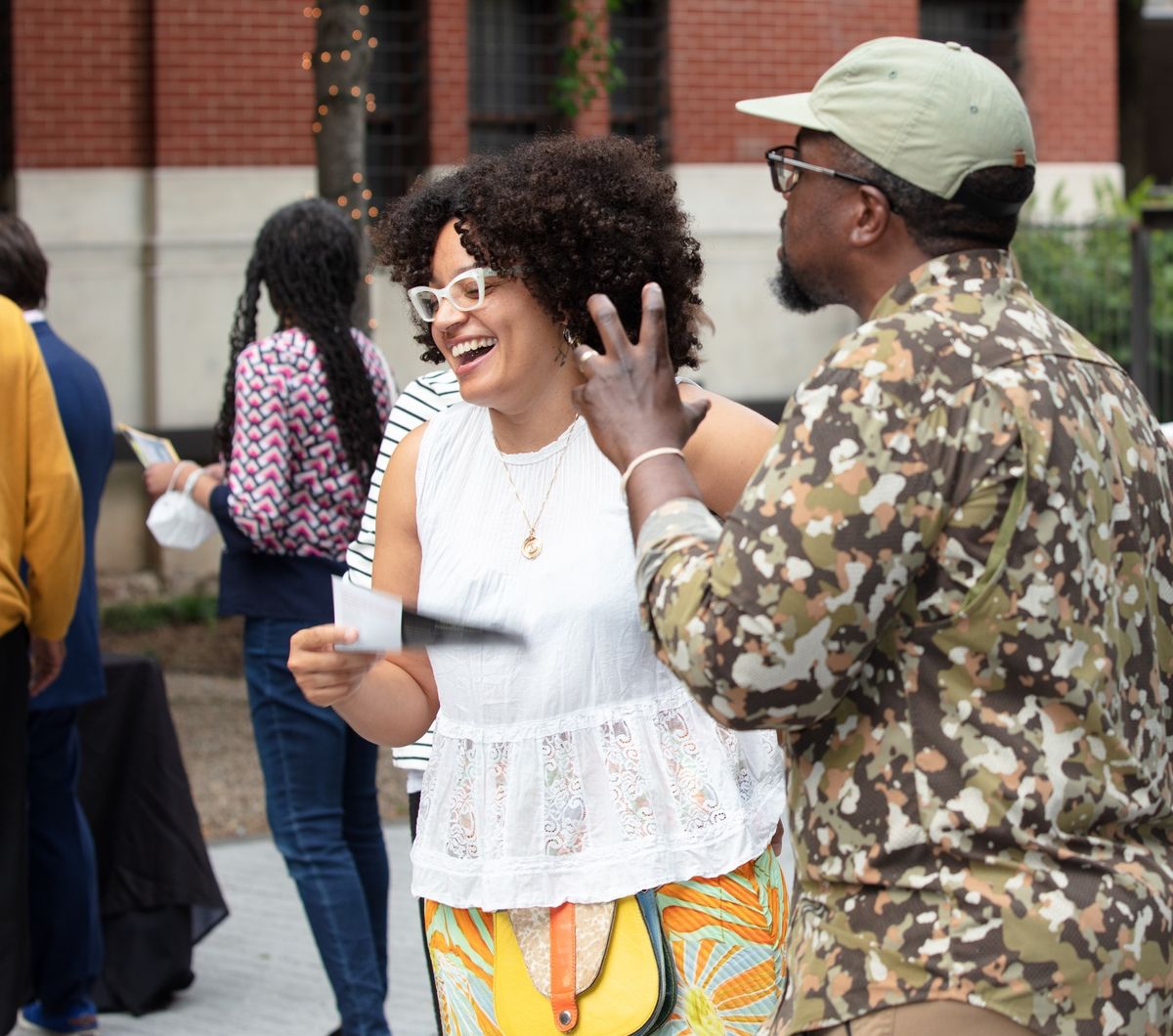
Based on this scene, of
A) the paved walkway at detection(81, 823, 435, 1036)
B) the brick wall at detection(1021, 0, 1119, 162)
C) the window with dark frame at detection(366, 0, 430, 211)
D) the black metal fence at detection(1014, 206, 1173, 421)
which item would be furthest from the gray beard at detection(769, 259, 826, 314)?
the brick wall at detection(1021, 0, 1119, 162)

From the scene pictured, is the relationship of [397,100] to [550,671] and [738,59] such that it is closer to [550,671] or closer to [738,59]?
[738,59]

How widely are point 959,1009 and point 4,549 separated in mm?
3203

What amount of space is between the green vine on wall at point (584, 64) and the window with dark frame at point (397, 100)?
3.10 ft

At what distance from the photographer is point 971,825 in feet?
6.40

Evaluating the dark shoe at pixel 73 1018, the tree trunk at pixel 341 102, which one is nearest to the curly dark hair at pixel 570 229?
the dark shoe at pixel 73 1018

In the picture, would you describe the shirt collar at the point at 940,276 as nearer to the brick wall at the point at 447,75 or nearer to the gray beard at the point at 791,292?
the gray beard at the point at 791,292

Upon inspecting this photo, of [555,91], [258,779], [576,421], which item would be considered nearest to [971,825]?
[576,421]

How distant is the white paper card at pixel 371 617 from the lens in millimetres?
2467

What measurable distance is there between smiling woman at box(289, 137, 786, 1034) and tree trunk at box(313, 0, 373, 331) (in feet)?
19.0

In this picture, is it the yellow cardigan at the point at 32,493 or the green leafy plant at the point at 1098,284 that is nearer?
the yellow cardigan at the point at 32,493

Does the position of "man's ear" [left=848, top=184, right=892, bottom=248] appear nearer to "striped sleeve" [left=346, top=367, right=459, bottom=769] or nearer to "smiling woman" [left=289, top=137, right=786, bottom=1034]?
"smiling woman" [left=289, top=137, right=786, bottom=1034]

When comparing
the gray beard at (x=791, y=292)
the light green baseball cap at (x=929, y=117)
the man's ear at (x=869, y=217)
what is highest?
the light green baseball cap at (x=929, y=117)

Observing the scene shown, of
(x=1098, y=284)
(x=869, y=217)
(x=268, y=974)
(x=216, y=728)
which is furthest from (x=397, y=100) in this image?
(x=869, y=217)

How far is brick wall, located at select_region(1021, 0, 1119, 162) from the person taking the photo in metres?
13.5
